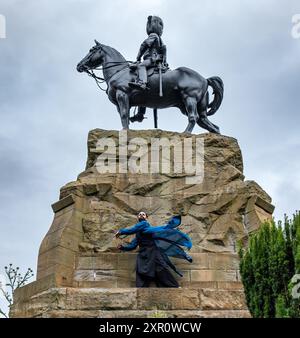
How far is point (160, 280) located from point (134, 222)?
2.02m

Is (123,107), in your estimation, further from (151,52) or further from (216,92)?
(216,92)

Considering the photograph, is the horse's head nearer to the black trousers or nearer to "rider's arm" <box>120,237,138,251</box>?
"rider's arm" <box>120,237,138,251</box>

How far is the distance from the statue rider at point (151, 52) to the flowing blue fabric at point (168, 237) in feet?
17.1

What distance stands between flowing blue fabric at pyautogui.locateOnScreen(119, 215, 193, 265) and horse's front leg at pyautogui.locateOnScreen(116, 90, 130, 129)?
14.4 ft

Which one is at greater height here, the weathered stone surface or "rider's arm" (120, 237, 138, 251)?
"rider's arm" (120, 237, 138, 251)

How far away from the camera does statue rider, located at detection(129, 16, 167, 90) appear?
62.8ft

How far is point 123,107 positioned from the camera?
1911 cm

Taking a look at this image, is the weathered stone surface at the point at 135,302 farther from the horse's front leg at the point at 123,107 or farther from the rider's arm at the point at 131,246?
the horse's front leg at the point at 123,107

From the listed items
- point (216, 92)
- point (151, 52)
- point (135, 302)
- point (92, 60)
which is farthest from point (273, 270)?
point (92, 60)

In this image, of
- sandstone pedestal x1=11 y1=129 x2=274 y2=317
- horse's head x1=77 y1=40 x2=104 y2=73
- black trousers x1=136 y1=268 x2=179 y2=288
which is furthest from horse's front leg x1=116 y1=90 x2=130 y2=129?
black trousers x1=136 y1=268 x2=179 y2=288

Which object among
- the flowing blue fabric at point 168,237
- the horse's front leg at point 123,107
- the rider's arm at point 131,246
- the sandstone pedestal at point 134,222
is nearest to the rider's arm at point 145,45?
the horse's front leg at point 123,107

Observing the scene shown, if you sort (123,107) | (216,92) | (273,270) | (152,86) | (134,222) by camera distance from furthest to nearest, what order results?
(216,92) < (152,86) < (123,107) < (134,222) < (273,270)

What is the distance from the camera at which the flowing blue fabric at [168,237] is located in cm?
1522
